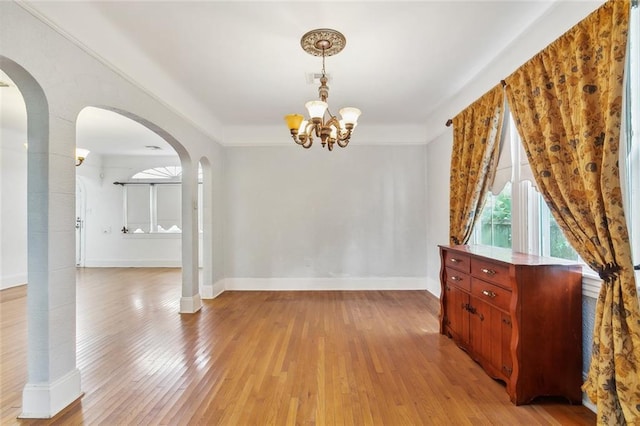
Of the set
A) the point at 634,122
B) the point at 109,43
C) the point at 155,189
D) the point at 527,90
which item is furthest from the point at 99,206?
the point at 634,122

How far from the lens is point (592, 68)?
6.21 ft

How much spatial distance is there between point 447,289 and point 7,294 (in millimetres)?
6920

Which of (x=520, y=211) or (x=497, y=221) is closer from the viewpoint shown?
(x=520, y=211)

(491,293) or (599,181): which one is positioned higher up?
(599,181)

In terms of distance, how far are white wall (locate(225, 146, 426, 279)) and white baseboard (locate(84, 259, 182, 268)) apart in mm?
3408

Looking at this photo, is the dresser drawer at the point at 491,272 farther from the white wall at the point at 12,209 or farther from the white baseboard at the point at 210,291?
the white wall at the point at 12,209

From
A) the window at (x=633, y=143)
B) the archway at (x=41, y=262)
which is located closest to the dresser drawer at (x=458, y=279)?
the window at (x=633, y=143)

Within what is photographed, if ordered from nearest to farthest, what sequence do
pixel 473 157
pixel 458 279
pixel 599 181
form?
pixel 599 181 < pixel 458 279 < pixel 473 157

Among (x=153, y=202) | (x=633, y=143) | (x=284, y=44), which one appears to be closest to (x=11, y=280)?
(x=153, y=202)

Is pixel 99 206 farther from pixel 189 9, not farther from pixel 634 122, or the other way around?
pixel 634 122

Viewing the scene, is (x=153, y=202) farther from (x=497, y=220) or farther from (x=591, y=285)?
(x=591, y=285)

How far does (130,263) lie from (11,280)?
238 centimetres

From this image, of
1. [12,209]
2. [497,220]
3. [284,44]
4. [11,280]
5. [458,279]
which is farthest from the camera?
[12,209]

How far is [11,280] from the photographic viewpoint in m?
5.61
